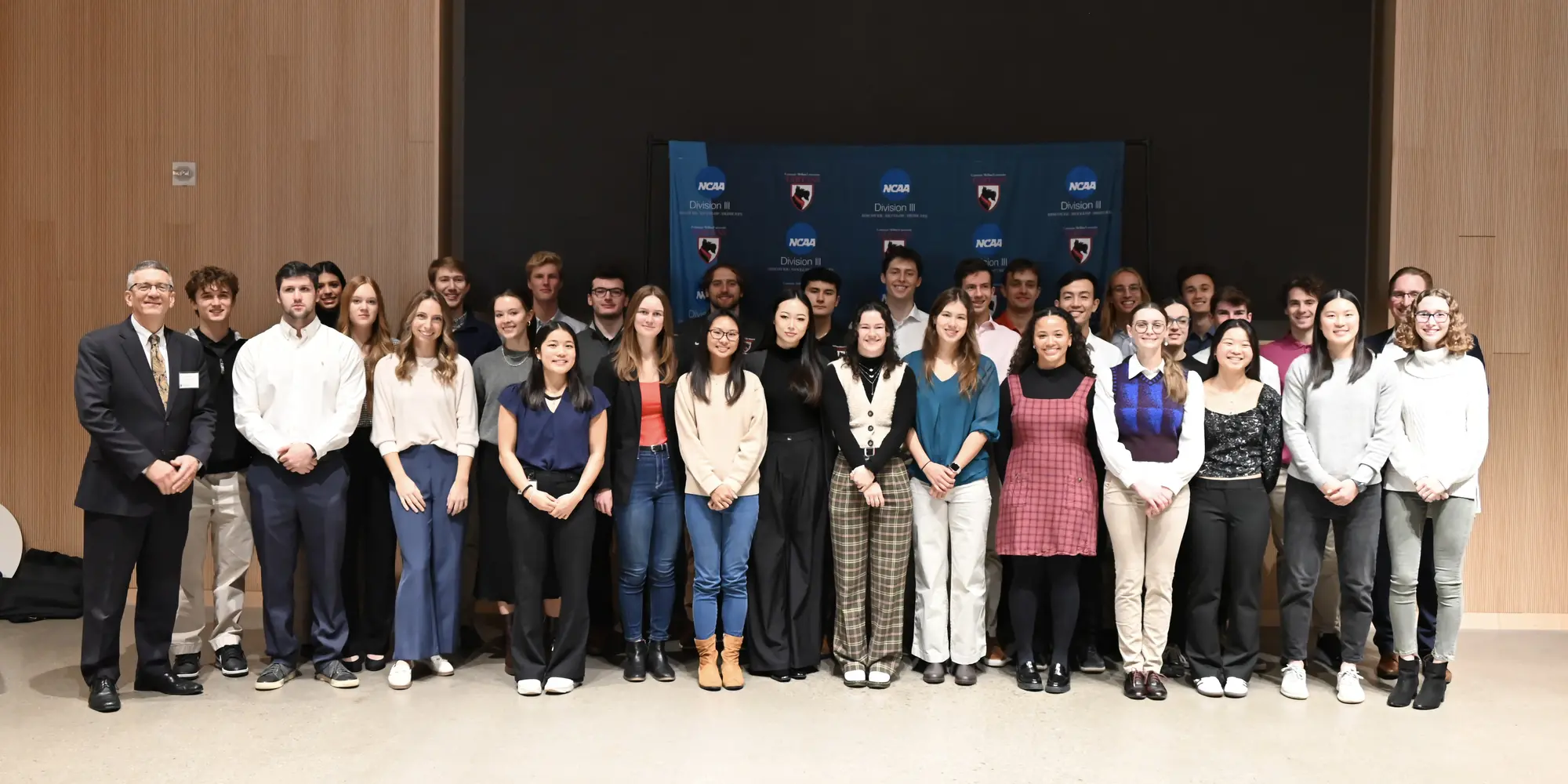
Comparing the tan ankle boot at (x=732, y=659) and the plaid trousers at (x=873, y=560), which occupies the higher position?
the plaid trousers at (x=873, y=560)

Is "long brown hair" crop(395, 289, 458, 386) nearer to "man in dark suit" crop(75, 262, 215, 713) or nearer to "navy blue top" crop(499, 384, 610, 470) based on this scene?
"navy blue top" crop(499, 384, 610, 470)

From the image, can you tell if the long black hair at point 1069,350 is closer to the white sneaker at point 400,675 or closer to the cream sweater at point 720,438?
the cream sweater at point 720,438

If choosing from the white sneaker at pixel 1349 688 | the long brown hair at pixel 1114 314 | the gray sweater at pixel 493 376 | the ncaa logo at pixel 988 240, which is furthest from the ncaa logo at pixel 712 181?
the white sneaker at pixel 1349 688

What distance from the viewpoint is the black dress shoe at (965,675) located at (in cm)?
449

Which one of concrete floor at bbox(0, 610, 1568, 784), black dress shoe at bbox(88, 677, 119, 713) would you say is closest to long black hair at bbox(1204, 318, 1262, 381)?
concrete floor at bbox(0, 610, 1568, 784)

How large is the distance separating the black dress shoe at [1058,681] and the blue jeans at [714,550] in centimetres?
121

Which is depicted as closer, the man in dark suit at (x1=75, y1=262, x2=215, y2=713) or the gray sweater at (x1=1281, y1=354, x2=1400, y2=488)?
the man in dark suit at (x1=75, y1=262, x2=215, y2=713)

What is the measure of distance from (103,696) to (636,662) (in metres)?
1.89

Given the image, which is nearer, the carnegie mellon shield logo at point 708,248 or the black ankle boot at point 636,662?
the black ankle boot at point 636,662

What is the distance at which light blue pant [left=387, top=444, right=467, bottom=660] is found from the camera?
443 cm

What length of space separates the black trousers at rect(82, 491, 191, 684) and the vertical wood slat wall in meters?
5.55

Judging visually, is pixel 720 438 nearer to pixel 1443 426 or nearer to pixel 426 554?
pixel 426 554

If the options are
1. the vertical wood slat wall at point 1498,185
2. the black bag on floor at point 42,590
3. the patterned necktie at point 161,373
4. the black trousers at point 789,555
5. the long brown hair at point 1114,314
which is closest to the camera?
the patterned necktie at point 161,373

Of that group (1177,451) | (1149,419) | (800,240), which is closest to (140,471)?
(800,240)
